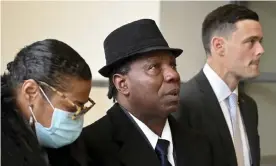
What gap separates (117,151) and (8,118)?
43cm

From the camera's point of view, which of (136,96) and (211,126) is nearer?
(136,96)

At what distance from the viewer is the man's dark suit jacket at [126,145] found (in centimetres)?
168

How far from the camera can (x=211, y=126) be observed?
2.04 meters

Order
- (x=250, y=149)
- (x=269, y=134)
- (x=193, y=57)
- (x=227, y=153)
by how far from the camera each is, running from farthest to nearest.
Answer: (x=269, y=134) < (x=193, y=57) < (x=250, y=149) < (x=227, y=153)

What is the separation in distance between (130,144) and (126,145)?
0.05 ft

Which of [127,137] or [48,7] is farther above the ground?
[48,7]

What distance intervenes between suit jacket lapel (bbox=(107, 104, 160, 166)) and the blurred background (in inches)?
46.3

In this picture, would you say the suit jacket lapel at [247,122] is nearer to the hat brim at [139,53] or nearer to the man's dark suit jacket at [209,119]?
the man's dark suit jacket at [209,119]

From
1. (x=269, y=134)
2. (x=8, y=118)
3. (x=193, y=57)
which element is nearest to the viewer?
(x=8, y=118)

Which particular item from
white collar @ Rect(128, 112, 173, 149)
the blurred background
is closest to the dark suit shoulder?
white collar @ Rect(128, 112, 173, 149)

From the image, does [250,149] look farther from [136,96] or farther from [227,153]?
[136,96]

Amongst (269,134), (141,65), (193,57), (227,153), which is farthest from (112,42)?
(269,134)

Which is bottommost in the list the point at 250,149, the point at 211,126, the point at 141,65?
the point at 250,149

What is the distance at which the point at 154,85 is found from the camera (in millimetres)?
1722
